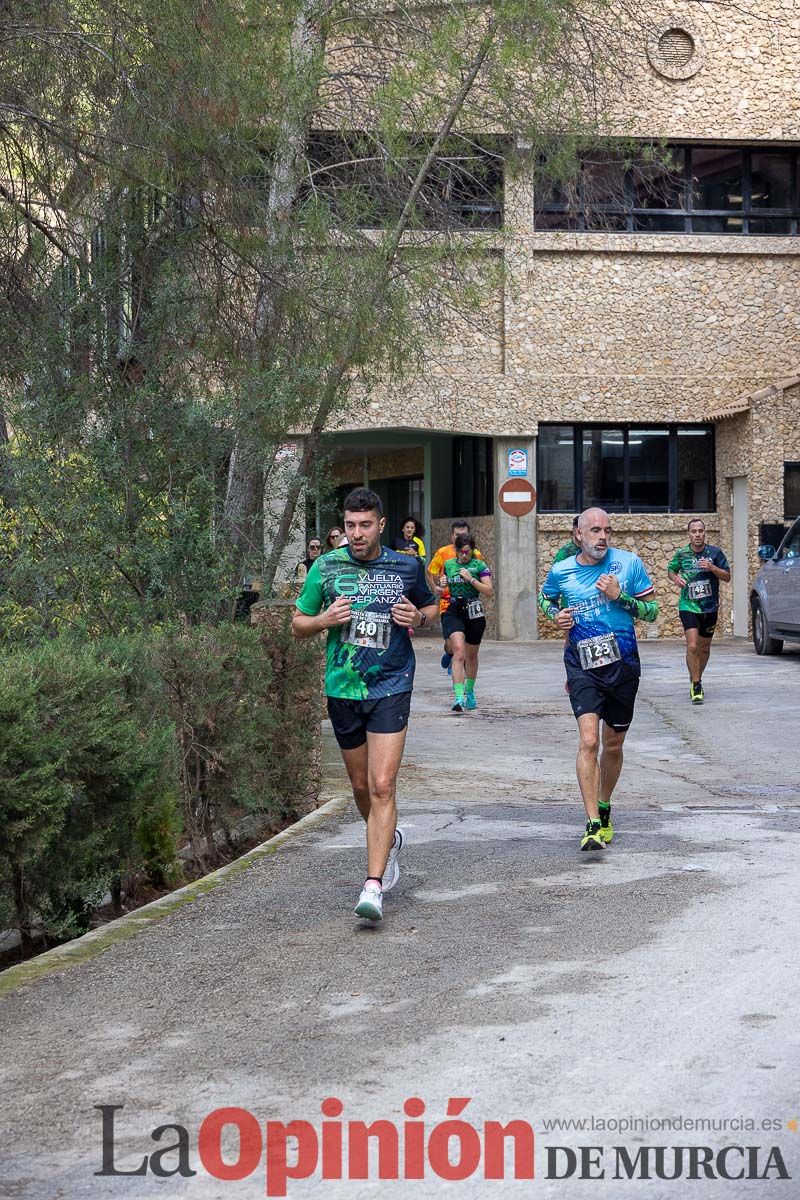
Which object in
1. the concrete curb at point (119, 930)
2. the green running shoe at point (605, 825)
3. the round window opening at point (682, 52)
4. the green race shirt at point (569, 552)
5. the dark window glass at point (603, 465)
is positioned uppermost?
the round window opening at point (682, 52)

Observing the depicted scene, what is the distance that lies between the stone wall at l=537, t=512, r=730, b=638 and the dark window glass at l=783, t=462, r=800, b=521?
1647 millimetres

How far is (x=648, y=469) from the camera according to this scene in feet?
95.1

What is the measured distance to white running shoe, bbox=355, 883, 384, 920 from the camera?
7.04 m

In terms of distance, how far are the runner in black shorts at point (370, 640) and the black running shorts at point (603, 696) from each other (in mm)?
1781

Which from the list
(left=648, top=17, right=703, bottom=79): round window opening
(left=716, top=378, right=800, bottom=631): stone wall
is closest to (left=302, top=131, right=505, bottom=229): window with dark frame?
(left=716, top=378, right=800, bottom=631): stone wall

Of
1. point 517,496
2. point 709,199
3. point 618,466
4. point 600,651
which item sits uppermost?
point 709,199

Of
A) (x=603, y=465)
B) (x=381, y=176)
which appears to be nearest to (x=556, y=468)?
(x=603, y=465)

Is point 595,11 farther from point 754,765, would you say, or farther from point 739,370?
point 739,370

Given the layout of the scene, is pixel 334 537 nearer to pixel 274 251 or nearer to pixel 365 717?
pixel 274 251

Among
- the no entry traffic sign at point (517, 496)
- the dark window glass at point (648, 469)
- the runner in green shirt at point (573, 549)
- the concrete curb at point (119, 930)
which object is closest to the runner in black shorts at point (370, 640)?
the concrete curb at point (119, 930)

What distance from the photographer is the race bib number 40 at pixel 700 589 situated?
16.6 m

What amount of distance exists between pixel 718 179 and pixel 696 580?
1400 centimetres

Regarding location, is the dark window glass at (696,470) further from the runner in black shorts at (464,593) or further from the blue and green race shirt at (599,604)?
the blue and green race shirt at (599,604)

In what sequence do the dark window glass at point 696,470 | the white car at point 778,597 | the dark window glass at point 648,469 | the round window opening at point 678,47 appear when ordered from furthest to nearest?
the dark window glass at point 696,470
the dark window glass at point 648,469
the round window opening at point 678,47
the white car at point 778,597
